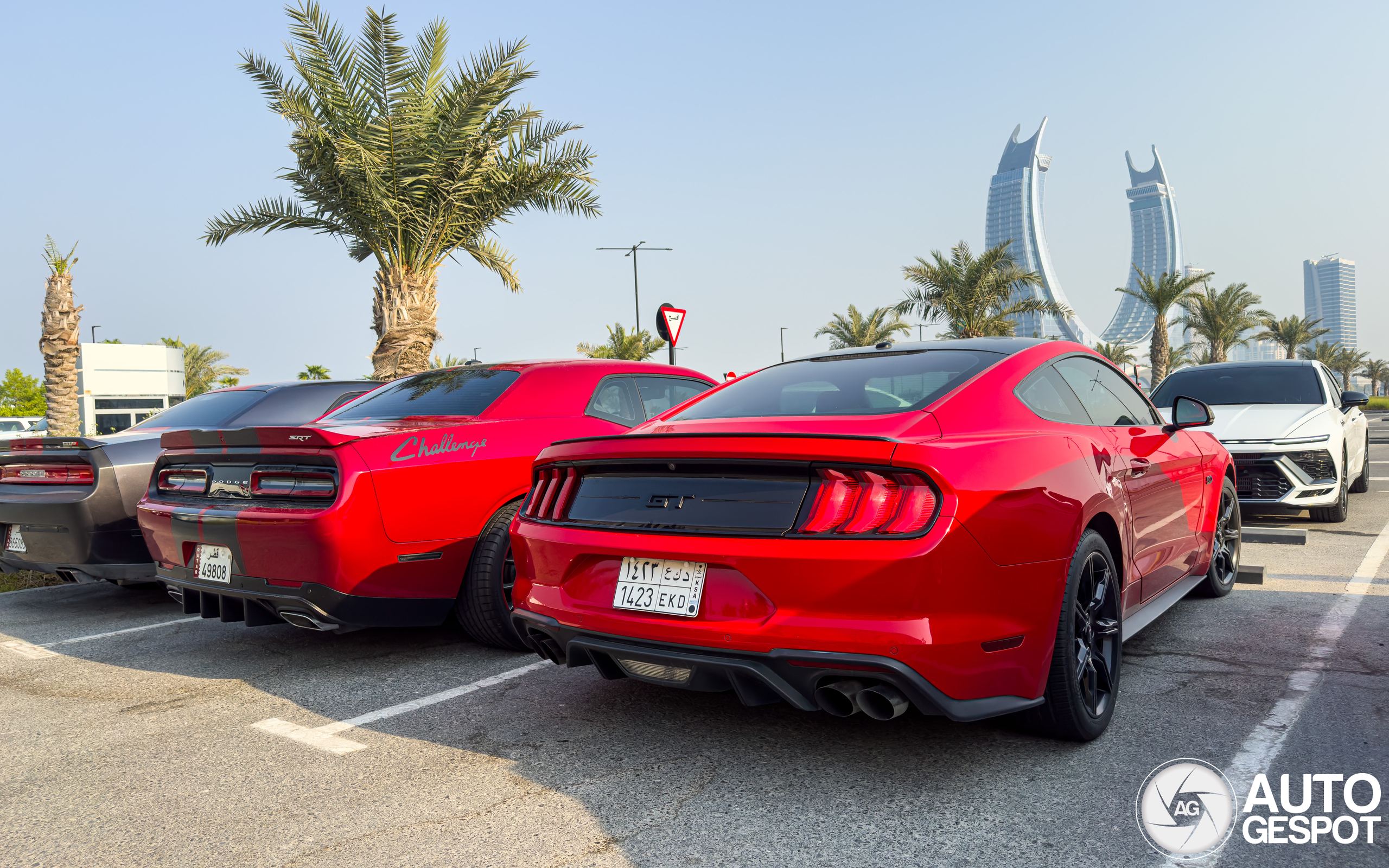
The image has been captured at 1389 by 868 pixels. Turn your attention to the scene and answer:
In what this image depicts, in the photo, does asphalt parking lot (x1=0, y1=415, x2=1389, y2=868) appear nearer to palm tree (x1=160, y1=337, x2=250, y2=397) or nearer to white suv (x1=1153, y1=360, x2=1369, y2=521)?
white suv (x1=1153, y1=360, x2=1369, y2=521)

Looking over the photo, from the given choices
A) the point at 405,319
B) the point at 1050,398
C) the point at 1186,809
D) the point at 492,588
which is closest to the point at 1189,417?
the point at 1050,398

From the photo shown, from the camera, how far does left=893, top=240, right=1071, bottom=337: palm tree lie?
27906mm

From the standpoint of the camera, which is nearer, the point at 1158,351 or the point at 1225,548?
the point at 1225,548

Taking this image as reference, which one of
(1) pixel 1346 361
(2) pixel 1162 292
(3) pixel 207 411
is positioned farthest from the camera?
(1) pixel 1346 361

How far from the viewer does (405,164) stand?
13133 mm

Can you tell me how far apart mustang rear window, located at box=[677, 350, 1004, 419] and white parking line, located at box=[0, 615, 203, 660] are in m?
3.65

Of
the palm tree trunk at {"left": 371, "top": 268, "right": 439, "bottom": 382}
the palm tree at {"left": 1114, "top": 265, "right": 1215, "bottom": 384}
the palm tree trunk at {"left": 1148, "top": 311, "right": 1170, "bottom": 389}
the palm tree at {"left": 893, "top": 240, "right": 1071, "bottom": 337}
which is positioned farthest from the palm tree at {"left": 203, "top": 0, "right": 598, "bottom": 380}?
the palm tree trunk at {"left": 1148, "top": 311, "right": 1170, "bottom": 389}

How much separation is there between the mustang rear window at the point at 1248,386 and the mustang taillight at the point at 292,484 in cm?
769

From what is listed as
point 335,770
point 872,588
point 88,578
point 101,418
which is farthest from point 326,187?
point 101,418

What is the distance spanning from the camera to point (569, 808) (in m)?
2.72

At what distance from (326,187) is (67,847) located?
1237 centimetres

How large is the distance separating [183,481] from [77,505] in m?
1.21

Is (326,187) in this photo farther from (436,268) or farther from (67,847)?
(67,847)

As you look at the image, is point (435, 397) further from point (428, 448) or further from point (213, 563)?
point (213, 563)
